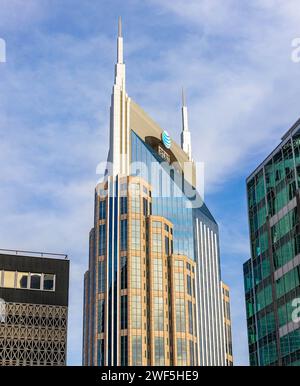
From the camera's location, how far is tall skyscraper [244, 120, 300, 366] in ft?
246

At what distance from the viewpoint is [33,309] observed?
121 metres

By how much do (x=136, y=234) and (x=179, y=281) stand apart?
1789 cm

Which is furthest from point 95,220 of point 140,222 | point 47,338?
point 47,338

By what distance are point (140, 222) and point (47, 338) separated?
6370cm

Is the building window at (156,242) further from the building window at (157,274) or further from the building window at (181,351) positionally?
the building window at (181,351)

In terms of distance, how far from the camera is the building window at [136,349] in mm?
163375

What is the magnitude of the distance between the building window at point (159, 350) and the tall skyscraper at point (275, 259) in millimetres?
77050

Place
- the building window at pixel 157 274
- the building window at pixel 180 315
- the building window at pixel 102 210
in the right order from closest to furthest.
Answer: the building window at pixel 180 315, the building window at pixel 157 274, the building window at pixel 102 210

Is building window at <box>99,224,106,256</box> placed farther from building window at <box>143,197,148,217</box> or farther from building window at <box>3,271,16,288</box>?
building window at <box>3,271,16,288</box>

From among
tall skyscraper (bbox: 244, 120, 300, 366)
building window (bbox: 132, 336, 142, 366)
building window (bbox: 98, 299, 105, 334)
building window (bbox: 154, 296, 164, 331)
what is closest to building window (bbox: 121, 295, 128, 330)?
building window (bbox: 132, 336, 142, 366)

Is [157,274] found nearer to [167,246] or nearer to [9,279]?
[167,246]

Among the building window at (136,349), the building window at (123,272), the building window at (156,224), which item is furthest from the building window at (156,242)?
the building window at (136,349)

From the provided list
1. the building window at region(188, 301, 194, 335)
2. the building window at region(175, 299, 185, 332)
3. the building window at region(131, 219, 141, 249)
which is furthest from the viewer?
the building window at region(131, 219, 141, 249)

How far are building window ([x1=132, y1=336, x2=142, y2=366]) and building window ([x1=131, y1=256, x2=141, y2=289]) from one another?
1401 cm
